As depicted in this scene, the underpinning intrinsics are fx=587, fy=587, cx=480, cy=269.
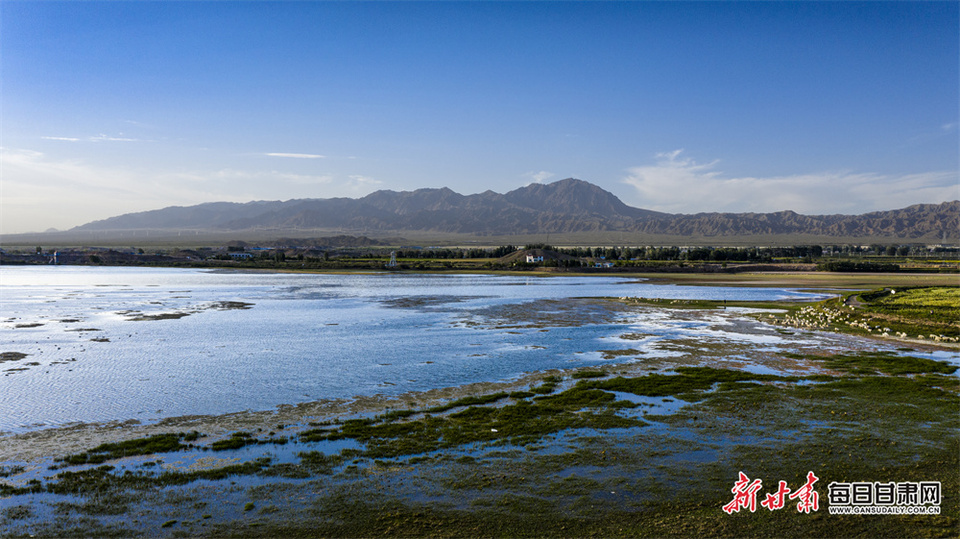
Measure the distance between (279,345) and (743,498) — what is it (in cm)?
2401

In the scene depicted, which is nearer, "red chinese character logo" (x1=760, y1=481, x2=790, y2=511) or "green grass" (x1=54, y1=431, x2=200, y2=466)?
"red chinese character logo" (x1=760, y1=481, x2=790, y2=511)

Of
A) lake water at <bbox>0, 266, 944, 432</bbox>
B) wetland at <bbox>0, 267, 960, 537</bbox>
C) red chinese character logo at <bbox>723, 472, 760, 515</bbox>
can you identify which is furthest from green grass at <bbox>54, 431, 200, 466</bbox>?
red chinese character logo at <bbox>723, 472, 760, 515</bbox>

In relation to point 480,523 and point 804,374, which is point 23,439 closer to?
point 480,523

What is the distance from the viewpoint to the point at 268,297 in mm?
57750

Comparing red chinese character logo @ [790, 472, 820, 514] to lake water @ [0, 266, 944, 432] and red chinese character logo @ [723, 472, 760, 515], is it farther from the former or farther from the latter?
lake water @ [0, 266, 944, 432]

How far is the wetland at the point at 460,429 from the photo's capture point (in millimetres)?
10477

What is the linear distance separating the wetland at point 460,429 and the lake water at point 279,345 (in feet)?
0.67

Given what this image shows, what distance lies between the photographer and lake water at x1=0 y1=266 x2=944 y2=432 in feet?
63.9

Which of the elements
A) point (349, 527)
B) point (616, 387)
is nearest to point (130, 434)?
point (349, 527)

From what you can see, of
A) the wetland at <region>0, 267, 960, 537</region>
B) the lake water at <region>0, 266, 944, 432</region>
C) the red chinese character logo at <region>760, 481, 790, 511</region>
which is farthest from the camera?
the lake water at <region>0, 266, 944, 432</region>

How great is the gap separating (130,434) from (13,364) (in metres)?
13.0

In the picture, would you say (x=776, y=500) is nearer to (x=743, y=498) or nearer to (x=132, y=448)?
(x=743, y=498)

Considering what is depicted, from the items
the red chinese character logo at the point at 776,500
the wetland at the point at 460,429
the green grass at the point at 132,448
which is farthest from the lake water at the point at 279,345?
the red chinese character logo at the point at 776,500

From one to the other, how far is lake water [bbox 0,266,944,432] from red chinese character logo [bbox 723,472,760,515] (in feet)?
37.9
